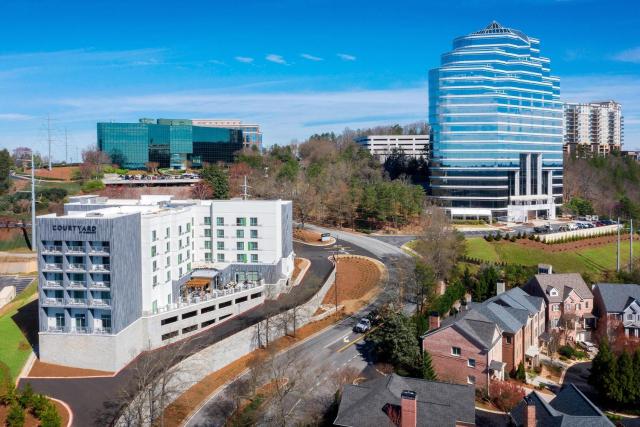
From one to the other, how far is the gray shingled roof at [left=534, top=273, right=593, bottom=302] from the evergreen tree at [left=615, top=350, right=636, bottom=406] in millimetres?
13194

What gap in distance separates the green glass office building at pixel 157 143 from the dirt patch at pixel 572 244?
72731 millimetres

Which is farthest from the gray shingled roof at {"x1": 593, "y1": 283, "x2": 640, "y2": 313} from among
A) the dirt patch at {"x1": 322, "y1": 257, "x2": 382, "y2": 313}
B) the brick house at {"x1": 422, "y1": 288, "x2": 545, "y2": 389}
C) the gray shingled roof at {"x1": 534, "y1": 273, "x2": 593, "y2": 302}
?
the dirt patch at {"x1": 322, "y1": 257, "x2": 382, "y2": 313}

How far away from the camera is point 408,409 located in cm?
2797

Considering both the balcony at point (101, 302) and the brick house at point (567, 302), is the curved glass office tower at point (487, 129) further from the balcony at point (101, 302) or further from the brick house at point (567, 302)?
the balcony at point (101, 302)

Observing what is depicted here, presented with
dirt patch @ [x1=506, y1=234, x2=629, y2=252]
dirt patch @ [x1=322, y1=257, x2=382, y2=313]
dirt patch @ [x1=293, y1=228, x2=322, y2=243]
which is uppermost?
dirt patch @ [x1=293, y1=228, x2=322, y2=243]

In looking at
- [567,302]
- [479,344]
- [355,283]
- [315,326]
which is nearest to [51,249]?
[315,326]

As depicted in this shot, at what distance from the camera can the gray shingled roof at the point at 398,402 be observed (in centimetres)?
2884

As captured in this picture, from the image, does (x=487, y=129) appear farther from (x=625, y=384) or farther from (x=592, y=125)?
(x=592, y=125)

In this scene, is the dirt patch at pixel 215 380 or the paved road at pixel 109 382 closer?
the paved road at pixel 109 382

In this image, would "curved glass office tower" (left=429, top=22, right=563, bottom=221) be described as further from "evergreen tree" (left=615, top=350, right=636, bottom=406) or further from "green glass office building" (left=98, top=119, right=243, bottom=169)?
"evergreen tree" (left=615, top=350, right=636, bottom=406)

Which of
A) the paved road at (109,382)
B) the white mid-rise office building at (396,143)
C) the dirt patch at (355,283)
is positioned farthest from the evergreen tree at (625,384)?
the white mid-rise office building at (396,143)

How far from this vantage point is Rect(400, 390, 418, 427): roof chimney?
27.9 m

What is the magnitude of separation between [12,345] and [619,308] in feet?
160

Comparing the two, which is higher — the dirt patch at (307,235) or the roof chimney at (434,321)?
the dirt patch at (307,235)
